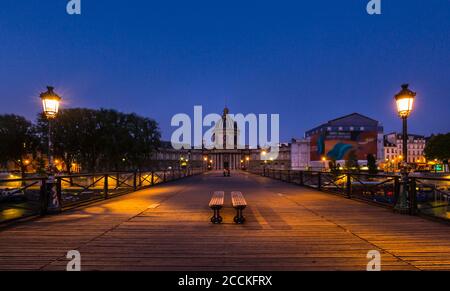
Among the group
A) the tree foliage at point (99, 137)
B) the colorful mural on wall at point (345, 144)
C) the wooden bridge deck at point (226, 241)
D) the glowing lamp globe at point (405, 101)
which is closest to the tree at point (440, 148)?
the colorful mural on wall at point (345, 144)

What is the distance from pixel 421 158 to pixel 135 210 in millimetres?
151336

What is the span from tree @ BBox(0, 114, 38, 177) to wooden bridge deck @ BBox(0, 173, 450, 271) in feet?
139

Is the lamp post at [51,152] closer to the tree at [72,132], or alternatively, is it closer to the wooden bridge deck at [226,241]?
the wooden bridge deck at [226,241]

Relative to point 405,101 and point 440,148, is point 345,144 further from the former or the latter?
point 405,101

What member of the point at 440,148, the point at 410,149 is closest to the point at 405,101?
the point at 440,148

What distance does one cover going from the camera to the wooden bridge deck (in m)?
5.11

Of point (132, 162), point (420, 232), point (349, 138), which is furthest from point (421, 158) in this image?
point (420, 232)

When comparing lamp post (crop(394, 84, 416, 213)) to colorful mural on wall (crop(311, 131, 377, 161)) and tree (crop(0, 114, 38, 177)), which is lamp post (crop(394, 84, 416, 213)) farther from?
colorful mural on wall (crop(311, 131, 377, 161))

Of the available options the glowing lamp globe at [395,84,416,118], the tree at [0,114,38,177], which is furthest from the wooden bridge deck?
the tree at [0,114,38,177]

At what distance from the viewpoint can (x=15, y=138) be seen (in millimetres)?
43188

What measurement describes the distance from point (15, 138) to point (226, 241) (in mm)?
49013

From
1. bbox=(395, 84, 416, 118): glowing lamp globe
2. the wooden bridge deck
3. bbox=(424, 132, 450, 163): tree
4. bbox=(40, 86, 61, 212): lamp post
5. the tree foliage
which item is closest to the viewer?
the wooden bridge deck

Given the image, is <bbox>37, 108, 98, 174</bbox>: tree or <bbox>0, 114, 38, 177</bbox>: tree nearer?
<bbox>37, 108, 98, 174</bbox>: tree
